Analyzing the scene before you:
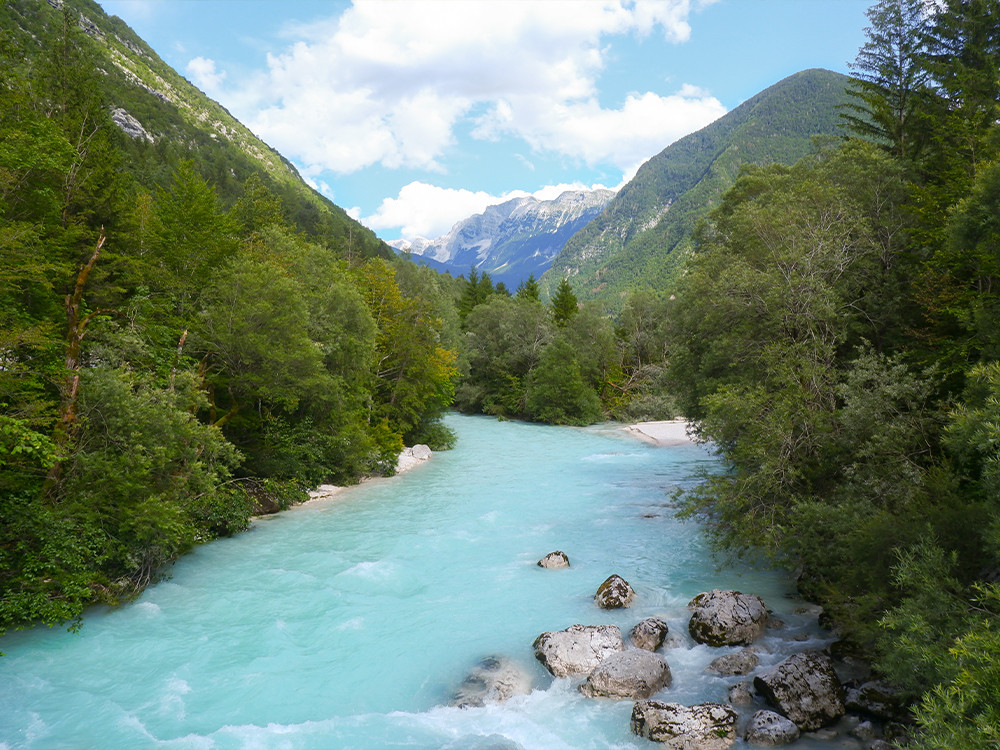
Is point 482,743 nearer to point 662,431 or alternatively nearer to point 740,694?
point 740,694

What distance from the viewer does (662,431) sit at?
39344 millimetres

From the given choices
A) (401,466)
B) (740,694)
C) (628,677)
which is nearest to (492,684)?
(628,677)

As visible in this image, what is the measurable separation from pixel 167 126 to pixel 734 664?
131m

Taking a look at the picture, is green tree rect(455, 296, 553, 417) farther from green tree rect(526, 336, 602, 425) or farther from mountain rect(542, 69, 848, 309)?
mountain rect(542, 69, 848, 309)

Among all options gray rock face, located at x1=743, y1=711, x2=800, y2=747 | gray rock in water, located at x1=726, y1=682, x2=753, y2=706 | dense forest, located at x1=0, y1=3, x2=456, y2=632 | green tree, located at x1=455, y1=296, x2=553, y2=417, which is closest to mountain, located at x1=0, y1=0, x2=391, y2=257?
green tree, located at x1=455, y1=296, x2=553, y2=417

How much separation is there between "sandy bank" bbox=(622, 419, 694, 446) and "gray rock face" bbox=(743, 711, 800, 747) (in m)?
27.2

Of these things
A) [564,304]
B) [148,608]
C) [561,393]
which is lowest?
[148,608]

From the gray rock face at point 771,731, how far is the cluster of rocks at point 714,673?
1 cm

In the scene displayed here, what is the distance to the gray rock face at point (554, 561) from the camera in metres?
15.4

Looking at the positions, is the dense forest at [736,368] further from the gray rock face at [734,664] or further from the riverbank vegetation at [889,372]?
the gray rock face at [734,664]

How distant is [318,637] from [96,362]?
9.56 metres

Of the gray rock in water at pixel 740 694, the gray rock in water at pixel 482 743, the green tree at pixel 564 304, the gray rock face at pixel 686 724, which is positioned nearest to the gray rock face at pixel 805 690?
the gray rock in water at pixel 740 694

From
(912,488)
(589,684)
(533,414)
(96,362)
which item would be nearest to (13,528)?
(96,362)

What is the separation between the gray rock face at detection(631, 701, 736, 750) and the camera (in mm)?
7973
